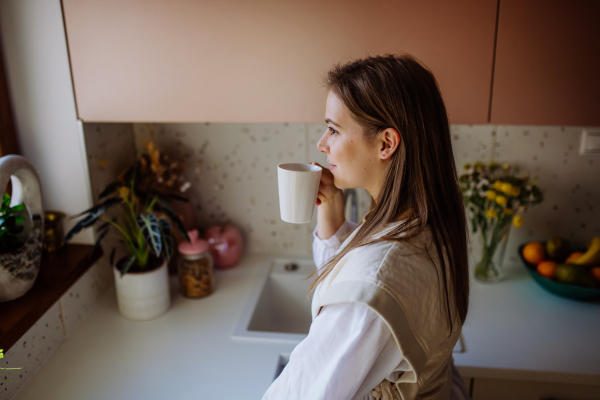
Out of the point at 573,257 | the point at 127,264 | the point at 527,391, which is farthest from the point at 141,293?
the point at 573,257

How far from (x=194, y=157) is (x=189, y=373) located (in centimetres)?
77

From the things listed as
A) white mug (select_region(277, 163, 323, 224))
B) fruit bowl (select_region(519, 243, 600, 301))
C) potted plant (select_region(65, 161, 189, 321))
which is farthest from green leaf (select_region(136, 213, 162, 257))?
fruit bowl (select_region(519, 243, 600, 301))

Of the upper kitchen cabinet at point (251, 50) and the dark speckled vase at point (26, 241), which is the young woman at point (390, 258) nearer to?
the upper kitchen cabinet at point (251, 50)

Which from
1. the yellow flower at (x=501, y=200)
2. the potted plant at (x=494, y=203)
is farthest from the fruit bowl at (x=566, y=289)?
the yellow flower at (x=501, y=200)

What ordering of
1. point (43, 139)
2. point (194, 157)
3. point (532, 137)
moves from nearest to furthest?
point (43, 139) < point (532, 137) < point (194, 157)

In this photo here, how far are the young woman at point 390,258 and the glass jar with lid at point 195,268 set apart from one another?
58cm

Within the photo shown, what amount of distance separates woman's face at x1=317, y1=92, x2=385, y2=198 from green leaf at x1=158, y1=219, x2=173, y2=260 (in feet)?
1.76

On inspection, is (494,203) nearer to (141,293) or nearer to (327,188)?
(327,188)

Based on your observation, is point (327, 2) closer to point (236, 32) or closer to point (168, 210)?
point (236, 32)

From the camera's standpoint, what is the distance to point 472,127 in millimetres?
1448

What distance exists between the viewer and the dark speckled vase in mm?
1000

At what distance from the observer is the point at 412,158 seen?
0.80 meters

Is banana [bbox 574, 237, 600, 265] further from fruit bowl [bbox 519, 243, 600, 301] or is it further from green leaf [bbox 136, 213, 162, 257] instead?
green leaf [bbox 136, 213, 162, 257]

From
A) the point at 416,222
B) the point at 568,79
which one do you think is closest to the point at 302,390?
the point at 416,222
